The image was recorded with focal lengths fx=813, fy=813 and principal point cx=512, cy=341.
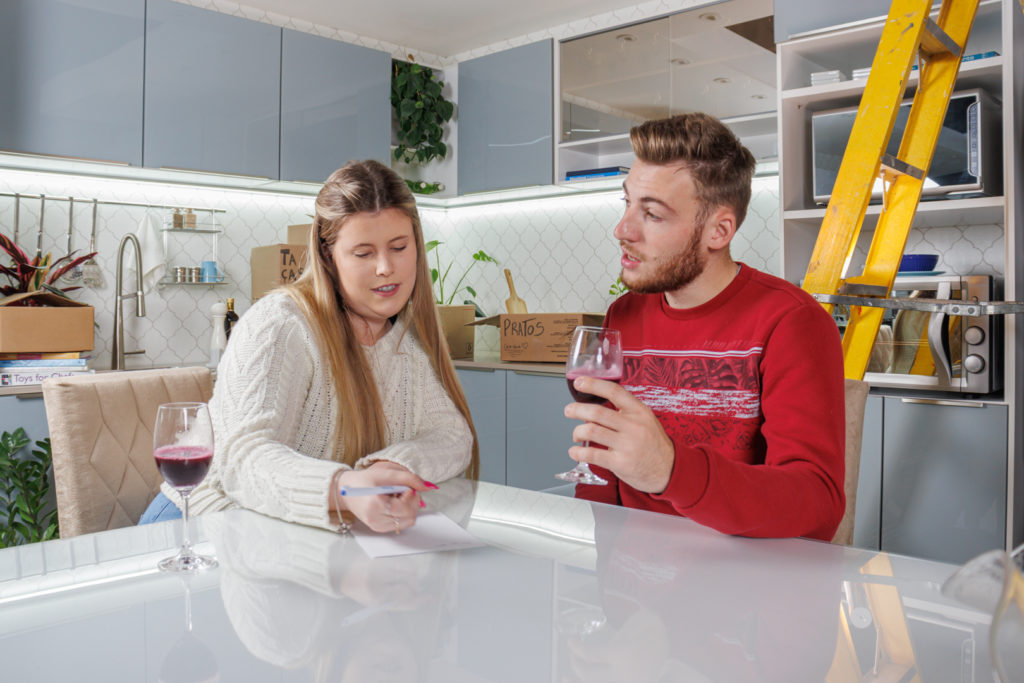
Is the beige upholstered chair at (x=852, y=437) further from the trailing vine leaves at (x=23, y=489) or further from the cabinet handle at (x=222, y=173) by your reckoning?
the cabinet handle at (x=222, y=173)

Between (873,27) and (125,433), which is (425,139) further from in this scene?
(125,433)

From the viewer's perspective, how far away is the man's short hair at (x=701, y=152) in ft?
5.08

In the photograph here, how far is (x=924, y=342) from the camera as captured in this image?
2557 millimetres

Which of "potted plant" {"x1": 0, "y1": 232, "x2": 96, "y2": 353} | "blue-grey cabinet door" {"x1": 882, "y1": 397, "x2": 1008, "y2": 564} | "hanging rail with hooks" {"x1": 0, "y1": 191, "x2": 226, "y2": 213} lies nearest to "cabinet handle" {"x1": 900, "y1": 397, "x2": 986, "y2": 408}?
"blue-grey cabinet door" {"x1": 882, "y1": 397, "x2": 1008, "y2": 564}

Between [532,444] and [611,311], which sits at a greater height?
[611,311]

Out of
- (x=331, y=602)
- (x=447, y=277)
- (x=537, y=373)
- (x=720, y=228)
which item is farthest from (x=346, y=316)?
(x=447, y=277)

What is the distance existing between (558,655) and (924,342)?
224cm

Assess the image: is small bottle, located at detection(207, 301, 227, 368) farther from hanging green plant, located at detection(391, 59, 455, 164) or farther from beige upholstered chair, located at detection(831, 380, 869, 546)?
beige upholstered chair, located at detection(831, 380, 869, 546)

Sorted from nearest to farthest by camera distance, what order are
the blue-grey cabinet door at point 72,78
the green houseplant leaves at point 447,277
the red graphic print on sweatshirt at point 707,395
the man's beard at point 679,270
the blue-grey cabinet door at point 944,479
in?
the red graphic print on sweatshirt at point 707,395 < the man's beard at point 679,270 < the blue-grey cabinet door at point 944,479 < the blue-grey cabinet door at point 72,78 < the green houseplant leaves at point 447,277

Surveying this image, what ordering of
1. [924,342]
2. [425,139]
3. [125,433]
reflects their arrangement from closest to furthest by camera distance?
[125,433], [924,342], [425,139]

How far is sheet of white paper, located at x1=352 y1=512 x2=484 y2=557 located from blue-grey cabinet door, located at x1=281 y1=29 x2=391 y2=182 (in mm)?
3024

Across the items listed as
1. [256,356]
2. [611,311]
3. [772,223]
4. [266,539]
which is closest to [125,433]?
[256,356]

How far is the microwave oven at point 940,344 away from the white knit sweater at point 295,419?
1.62 m

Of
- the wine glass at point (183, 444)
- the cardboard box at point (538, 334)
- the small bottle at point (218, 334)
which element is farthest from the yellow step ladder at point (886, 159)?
the small bottle at point (218, 334)
